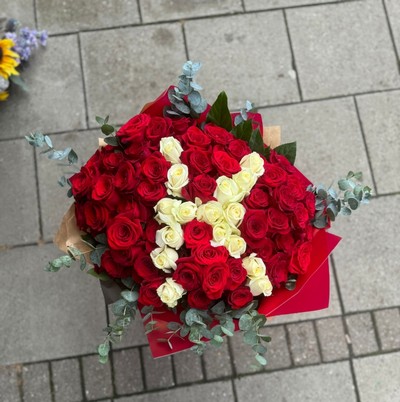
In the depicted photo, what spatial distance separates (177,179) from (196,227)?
0.44 feet

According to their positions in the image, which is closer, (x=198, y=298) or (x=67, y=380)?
(x=198, y=298)

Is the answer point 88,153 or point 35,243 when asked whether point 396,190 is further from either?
point 35,243

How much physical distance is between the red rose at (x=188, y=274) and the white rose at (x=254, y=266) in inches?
5.4

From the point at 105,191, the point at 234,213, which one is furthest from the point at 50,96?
A: the point at 234,213

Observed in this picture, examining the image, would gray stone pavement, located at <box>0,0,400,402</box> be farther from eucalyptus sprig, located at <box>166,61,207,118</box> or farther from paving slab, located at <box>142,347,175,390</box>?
eucalyptus sprig, located at <box>166,61,207,118</box>

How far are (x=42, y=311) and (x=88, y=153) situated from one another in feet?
2.37

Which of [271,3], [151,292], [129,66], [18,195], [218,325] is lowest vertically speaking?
[218,325]

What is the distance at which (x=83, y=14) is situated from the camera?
8.63 feet

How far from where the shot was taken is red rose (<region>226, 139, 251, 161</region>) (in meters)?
1.51

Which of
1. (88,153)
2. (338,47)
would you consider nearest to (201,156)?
(88,153)

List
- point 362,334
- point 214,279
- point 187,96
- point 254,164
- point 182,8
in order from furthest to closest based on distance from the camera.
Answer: point 182,8 → point 362,334 → point 187,96 → point 254,164 → point 214,279

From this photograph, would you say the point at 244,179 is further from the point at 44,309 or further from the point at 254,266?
the point at 44,309

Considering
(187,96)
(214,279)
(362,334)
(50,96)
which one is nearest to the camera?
(214,279)

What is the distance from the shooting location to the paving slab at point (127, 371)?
2.28m
